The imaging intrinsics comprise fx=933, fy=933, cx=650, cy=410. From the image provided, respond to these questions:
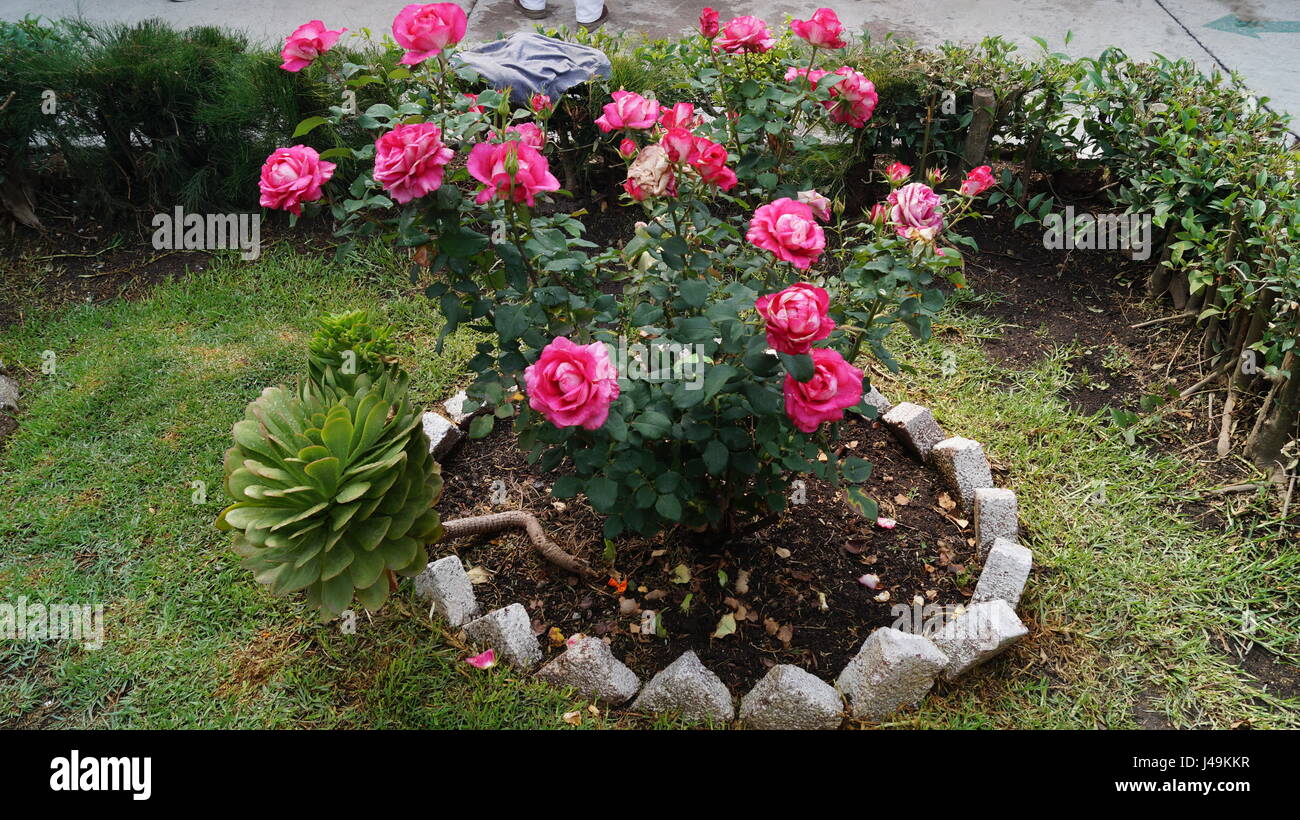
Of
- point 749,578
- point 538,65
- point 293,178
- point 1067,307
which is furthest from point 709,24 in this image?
point 1067,307

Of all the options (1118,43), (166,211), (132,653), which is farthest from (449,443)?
(1118,43)

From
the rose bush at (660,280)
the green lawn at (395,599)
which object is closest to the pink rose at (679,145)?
the rose bush at (660,280)

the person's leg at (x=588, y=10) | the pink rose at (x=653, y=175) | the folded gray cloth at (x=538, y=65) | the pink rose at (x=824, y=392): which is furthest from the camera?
the person's leg at (x=588, y=10)

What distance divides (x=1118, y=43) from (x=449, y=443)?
494 cm

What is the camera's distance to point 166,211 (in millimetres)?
4090

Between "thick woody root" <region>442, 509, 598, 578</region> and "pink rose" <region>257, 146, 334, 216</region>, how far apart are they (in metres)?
0.96

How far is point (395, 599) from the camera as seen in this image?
99.3 inches

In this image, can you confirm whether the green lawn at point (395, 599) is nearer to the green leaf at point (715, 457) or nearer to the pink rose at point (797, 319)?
the green leaf at point (715, 457)

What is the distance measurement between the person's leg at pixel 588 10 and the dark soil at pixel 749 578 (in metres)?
4.01

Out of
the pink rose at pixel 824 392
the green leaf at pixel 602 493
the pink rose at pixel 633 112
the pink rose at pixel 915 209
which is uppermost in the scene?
the pink rose at pixel 633 112

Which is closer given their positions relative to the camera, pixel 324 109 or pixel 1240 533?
pixel 1240 533

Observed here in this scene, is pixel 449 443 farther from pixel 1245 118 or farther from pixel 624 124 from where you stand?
pixel 1245 118

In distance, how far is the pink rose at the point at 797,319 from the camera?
1630 millimetres

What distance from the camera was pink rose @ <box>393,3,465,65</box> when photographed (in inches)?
69.7
